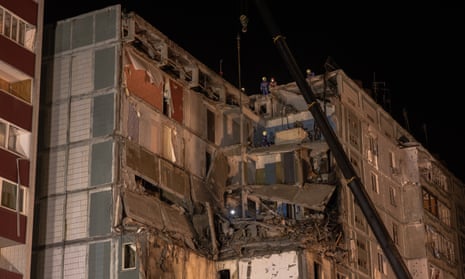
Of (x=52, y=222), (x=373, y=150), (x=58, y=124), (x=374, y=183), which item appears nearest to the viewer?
(x=52, y=222)


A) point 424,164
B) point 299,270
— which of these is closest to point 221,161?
point 299,270

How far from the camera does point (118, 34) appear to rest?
54.8 meters

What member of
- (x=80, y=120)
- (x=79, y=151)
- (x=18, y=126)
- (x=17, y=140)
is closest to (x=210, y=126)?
(x=80, y=120)

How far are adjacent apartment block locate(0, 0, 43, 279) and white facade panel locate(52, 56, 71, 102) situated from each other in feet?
10.8

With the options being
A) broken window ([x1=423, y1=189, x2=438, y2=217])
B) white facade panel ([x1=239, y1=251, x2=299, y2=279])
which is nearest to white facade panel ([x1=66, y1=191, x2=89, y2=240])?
white facade panel ([x1=239, y1=251, x2=299, y2=279])

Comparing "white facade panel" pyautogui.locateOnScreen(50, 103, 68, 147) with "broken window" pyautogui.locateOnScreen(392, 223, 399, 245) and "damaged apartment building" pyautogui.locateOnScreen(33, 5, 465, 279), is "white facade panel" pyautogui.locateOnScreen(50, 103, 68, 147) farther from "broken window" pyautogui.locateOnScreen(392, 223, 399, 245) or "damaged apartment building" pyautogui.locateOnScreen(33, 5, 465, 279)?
"broken window" pyautogui.locateOnScreen(392, 223, 399, 245)

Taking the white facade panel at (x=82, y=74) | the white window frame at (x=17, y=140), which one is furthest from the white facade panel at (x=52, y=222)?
the white facade panel at (x=82, y=74)

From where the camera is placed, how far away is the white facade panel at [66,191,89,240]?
5259cm

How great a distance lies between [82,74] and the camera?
5525 cm

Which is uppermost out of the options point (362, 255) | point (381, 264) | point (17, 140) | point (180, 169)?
point (17, 140)

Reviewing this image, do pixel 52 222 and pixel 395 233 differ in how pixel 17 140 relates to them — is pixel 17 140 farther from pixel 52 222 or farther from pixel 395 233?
pixel 395 233

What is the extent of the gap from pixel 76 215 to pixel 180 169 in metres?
8.37

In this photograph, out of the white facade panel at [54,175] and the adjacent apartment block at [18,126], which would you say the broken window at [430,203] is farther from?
the adjacent apartment block at [18,126]

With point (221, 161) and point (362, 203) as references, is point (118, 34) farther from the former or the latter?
point (362, 203)
